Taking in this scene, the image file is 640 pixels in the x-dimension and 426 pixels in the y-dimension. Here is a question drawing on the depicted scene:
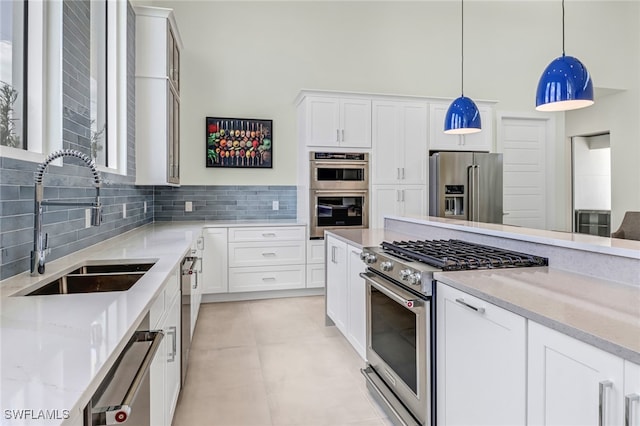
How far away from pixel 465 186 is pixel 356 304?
9.18 feet

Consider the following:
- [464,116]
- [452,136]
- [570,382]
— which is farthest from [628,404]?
[452,136]

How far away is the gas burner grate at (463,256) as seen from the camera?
67.4 inches

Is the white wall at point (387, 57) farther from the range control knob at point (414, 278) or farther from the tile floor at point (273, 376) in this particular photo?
the range control knob at point (414, 278)

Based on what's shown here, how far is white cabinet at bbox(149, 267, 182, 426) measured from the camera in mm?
1432

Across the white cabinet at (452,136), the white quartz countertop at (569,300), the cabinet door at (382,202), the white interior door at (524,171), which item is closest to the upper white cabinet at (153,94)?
the cabinet door at (382,202)

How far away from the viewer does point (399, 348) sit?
6.46 feet

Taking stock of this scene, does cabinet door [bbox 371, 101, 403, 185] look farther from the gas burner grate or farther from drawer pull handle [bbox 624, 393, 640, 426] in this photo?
drawer pull handle [bbox 624, 393, 640, 426]

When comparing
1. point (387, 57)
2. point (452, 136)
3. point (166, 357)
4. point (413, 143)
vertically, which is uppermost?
point (387, 57)

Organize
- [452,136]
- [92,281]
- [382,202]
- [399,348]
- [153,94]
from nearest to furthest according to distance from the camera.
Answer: [92,281] → [399,348] → [153,94] → [382,202] → [452,136]

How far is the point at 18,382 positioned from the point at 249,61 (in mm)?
4714

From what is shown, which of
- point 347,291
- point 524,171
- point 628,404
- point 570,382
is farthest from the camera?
point 524,171

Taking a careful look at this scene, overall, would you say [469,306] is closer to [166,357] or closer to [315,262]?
[166,357]

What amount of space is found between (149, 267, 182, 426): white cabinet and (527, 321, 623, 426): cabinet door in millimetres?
1238

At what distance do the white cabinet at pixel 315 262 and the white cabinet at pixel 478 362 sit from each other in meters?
2.89
